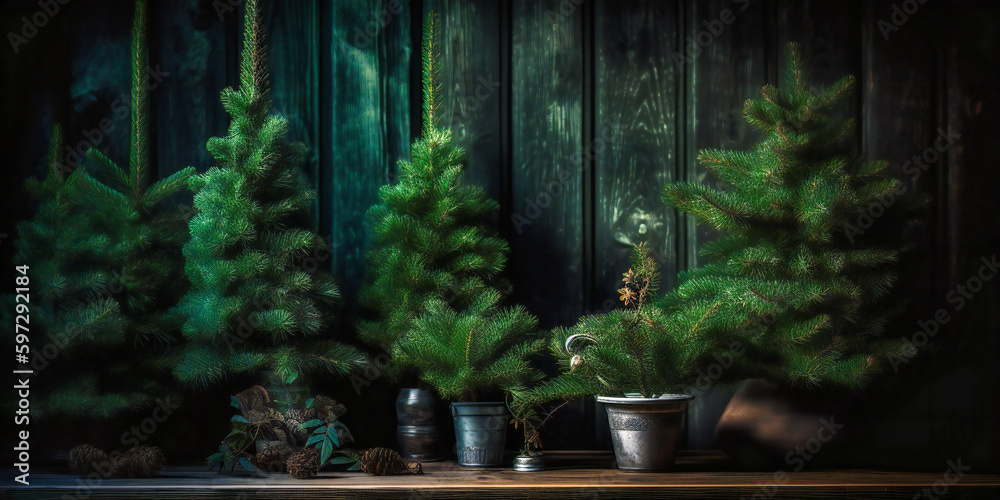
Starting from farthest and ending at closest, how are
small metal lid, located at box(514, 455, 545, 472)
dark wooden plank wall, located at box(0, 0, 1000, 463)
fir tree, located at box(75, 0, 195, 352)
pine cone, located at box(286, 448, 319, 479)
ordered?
dark wooden plank wall, located at box(0, 0, 1000, 463) → fir tree, located at box(75, 0, 195, 352) → small metal lid, located at box(514, 455, 545, 472) → pine cone, located at box(286, 448, 319, 479)

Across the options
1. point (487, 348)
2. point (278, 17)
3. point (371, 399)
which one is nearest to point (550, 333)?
point (487, 348)

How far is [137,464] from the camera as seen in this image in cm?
187

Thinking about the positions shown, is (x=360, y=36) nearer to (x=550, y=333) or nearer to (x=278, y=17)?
(x=278, y=17)

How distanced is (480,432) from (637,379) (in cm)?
41

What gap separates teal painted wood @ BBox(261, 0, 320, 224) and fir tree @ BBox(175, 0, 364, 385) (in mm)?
283

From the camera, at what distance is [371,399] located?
223 centimetres

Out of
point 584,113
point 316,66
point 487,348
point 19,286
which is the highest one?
point 316,66

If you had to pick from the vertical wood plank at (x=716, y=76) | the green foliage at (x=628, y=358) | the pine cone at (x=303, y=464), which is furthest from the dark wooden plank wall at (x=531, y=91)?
the pine cone at (x=303, y=464)

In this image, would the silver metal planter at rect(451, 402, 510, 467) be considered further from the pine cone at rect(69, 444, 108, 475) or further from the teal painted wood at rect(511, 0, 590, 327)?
the pine cone at rect(69, 444, 108, 475)

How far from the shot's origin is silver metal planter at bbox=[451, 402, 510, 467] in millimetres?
1972

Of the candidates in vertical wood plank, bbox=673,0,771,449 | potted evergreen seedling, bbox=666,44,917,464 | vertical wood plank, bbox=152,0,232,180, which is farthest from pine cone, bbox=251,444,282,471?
vertical wood plank, bbox=673,0,771,449

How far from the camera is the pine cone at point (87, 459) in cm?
187

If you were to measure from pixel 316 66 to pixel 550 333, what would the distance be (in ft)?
3.47

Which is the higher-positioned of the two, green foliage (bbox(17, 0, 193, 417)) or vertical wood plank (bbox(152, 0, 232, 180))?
vertical wood plank (bbox(152, 0, 232, 180))
